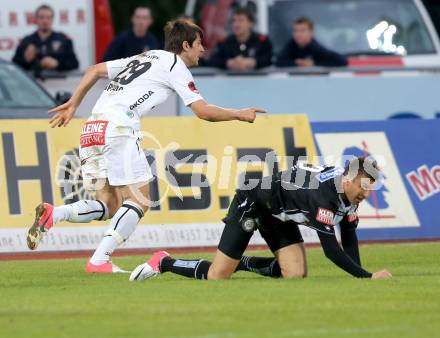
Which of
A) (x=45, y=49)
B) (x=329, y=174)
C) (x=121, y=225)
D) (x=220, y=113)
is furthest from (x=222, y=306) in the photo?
(x=45, y=49)

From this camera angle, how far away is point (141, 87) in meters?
12.3

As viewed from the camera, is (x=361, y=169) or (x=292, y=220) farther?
(x=292, y=220)

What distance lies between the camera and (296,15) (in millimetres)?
22688

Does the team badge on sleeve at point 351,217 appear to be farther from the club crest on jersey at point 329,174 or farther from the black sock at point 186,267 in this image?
the black sock at point 186,267

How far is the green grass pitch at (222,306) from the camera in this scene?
28.9 feet

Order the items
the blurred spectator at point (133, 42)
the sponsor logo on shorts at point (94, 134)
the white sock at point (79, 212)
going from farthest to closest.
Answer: the blurred spectator at point (133, 42)
the white sock at point (79, 212)
the sponsor logo on shorts at point (94, 134)

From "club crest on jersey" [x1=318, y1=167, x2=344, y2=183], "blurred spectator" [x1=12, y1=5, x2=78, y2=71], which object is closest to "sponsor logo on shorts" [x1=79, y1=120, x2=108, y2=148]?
"club crest on jersey" [x1=318, y1=167, x2=344, y2=183]

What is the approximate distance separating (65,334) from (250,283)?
2950 millimetres

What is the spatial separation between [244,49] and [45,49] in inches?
115

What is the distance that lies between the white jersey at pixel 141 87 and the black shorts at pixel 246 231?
1.29m

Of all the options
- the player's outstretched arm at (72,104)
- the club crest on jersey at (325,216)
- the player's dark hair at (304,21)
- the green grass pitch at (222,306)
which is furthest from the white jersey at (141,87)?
the player's dark hair at (304,21)

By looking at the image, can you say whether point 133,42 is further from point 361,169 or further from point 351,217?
point 361,169

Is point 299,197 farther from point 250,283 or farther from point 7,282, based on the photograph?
point 7,282

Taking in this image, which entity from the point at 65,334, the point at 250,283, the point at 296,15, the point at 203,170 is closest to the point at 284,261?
the point at 250,283
